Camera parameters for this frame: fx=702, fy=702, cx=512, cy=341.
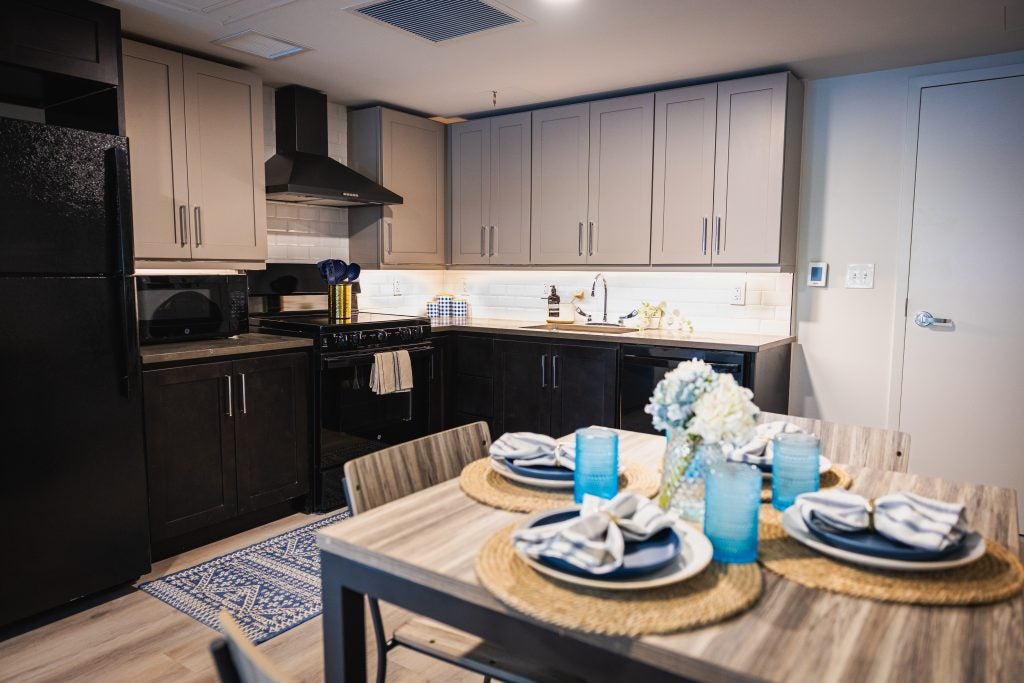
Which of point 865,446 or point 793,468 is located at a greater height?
point 793,468

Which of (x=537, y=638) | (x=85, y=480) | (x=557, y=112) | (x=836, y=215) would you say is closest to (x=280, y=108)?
(x=557, y=112)

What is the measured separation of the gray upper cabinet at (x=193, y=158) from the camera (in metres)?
3.21

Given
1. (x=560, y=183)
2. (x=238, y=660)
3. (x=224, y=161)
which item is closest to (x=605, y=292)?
(x=560, y=183)

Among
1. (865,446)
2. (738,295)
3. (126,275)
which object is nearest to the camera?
(865,446)

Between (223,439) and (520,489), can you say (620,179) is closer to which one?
(223,439)

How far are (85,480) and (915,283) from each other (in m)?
3.84

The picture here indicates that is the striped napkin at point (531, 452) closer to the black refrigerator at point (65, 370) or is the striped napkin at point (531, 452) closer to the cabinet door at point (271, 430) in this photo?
the black refrigerator at point (65, 370)

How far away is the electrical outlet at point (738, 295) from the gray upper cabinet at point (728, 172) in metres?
0.30

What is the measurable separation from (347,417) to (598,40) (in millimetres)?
2221

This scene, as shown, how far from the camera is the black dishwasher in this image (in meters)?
3.41

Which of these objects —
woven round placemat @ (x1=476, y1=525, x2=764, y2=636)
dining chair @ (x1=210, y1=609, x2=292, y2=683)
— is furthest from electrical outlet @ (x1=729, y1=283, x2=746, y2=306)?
dining chair @ (x1=210, y1=609, x2=292, y2=683)

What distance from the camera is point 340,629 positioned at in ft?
4.20

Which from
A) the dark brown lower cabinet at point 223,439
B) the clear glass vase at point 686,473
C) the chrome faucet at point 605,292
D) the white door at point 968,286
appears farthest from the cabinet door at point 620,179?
the clear glass vase at point 686,473

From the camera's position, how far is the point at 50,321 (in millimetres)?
2412
